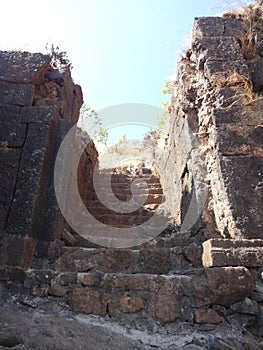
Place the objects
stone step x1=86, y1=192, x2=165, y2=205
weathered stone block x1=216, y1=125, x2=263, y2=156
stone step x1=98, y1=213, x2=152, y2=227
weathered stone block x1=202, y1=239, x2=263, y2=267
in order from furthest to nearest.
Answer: stone step x1=86, y1=192, x2=165, y2=205 < stone step x1=98, y1=213, x2=152, y2=227 < weathered stone block x1=216, y1=125, x2=263, y2=156 < weathered stone block x1=202, y1=239, x2=263, y2=267

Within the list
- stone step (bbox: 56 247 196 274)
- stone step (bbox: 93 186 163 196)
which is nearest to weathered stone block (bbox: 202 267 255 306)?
stone step (bbox: 56 247 196 274)

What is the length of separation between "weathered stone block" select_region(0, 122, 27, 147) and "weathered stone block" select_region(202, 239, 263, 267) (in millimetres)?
2032

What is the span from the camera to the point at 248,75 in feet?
11.8

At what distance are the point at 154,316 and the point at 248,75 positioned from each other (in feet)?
9.32

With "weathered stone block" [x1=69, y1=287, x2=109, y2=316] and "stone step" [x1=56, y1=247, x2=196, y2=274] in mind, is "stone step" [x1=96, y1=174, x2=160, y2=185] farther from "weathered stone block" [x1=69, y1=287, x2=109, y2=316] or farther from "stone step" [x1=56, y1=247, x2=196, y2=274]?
"weathered stone block" [x1=69, y1=287, x2=109, y2=316]

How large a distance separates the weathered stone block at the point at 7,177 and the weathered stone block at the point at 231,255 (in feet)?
5.68

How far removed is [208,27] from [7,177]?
3.24m

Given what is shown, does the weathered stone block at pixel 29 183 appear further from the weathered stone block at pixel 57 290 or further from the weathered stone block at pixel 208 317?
the weathered stone block at pixel 208 317

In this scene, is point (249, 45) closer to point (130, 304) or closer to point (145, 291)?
point (145, 291)

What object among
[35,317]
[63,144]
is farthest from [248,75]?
[35,317]

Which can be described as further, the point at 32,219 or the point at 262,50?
the point at 262,50

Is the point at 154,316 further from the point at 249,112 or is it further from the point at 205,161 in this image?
the point at 249,112

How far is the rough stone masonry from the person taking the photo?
2.06m

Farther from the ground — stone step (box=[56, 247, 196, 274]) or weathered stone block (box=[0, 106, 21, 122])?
weathered stone block (box=[0, 106, 21, 122])
